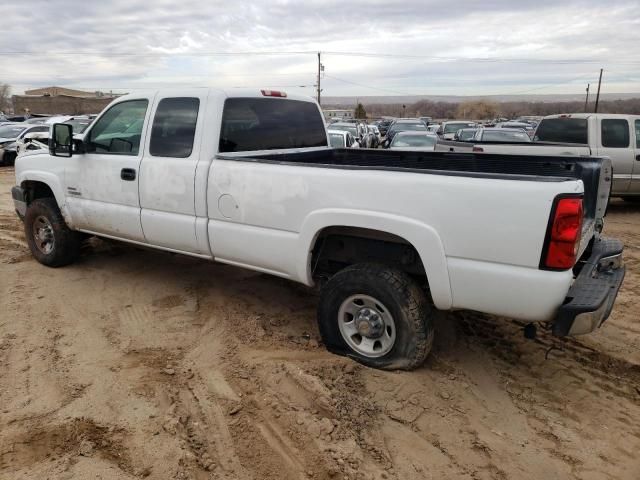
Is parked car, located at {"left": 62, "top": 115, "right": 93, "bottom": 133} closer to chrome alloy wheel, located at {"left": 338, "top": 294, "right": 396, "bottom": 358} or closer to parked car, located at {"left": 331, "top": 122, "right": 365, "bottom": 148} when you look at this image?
parked car, located at {"left": 331, "top": 122, "right": 365, "bottom": 148}

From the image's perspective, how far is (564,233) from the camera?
2922mm

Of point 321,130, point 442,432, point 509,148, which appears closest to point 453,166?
point 321,130

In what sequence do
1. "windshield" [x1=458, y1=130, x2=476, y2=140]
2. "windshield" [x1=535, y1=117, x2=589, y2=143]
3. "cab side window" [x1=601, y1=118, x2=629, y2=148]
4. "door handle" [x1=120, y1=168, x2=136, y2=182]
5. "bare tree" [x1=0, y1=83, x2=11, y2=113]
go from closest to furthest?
"door handle" [x1=120, y1=168, x2=136, y2=182], "cab side window" [x1=601, y1=118, x2=629, y2=148], "windshield" [x1=535, y1=117, x2=589, y2=143], "windshield" [x1=458, y1=130, x2=476, y2=140], "bare tree" [x1=0, y1=83, x2=11, y2=113]

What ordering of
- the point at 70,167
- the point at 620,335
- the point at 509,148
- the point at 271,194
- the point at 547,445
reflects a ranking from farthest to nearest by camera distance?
the point at 509,148
the point at 70,167
the point at 620,335
the point at 271,194
the point at 547,445

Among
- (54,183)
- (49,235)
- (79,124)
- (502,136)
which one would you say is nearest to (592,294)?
(54,183)

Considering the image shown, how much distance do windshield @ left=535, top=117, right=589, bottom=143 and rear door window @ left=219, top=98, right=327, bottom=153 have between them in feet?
22.5

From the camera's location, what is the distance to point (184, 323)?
185 inches

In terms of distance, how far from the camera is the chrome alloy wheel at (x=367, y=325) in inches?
148

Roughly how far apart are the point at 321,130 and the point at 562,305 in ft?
11.1

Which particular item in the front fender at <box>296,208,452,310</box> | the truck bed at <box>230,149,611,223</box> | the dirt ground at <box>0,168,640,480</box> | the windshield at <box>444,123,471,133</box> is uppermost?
the windshield at <box>444,123,471,133</box>

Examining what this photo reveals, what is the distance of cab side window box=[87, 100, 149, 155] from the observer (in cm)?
497

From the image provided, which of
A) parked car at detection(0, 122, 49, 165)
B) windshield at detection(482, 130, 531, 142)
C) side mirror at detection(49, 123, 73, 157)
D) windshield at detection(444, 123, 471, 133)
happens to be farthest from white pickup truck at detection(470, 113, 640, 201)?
parked car at detection(0, 122, 49, 165)

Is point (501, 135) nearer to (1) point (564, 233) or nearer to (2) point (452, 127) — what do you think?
(1) point (564, 233)

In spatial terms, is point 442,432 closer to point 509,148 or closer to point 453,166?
point 453,166
